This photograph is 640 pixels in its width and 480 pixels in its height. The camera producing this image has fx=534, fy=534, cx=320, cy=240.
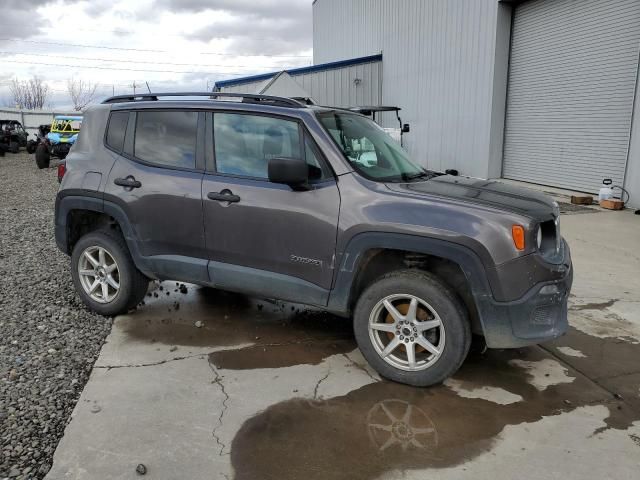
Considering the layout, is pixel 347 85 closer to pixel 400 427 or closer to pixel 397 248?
pixel 397 248

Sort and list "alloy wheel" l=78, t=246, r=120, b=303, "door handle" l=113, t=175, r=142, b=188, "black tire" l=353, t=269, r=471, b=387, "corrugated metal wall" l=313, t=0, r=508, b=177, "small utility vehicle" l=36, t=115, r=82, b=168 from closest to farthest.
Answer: "black tire" l=353, t=269, r=471, b=387
"door handle" l=113, t=175, r=142, b=188
"alloy wheel" l=78, t=246, r=120, b=303
"corrugated metal wall" l=313, t=0, r=508, b=177
"small utility vehicle" l=36, t=115, r=82, b=168

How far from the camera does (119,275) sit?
184 inches

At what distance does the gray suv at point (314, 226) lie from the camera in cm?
332

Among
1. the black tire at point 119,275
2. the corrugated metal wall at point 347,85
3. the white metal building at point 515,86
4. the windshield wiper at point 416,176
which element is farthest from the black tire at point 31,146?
the windshield wiper at point 416,176

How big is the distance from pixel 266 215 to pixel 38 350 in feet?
6.83

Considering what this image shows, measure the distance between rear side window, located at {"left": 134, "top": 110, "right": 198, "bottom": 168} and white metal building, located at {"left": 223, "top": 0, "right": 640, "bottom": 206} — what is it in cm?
937

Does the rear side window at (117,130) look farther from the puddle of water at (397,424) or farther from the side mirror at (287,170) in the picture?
the puddle of water at (397,424)

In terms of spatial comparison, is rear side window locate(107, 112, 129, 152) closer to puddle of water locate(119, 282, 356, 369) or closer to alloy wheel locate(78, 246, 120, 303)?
alloy wheel locate(78, 246, 120, 303)

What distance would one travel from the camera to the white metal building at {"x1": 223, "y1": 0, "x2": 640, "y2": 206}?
11.0m

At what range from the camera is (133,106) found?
4.64 meters

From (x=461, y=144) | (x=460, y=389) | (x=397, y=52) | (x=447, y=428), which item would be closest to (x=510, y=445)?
(x=447, y=428)

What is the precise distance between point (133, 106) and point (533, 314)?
3.61 m

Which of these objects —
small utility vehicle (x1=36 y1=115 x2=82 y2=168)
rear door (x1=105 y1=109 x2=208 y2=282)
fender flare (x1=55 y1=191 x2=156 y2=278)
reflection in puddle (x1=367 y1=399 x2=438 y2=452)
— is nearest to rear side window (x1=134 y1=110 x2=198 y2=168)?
rear door (x1=105 y1=109 x2=208 y2=282)

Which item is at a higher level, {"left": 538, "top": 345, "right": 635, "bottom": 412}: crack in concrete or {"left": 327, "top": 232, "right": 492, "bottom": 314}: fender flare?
{"left": 327, "top": 232, "right": 492, "bottom": 314}: fender flare
